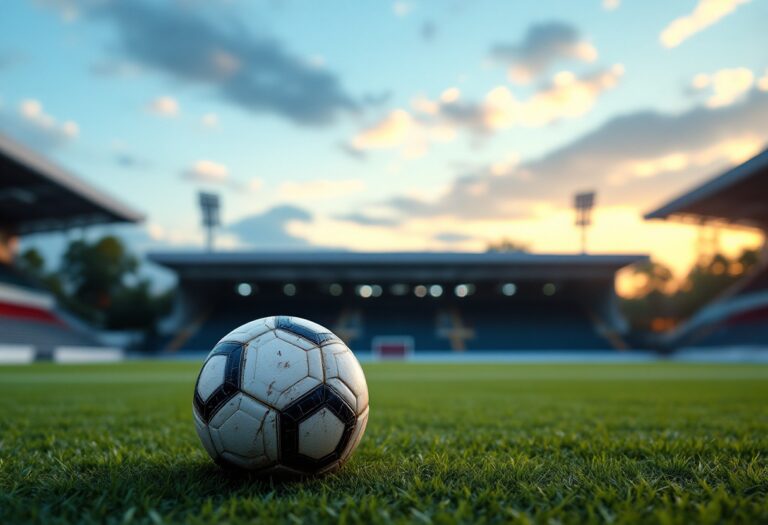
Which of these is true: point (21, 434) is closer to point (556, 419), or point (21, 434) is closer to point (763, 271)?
point (556, 419)

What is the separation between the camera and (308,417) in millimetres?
2051

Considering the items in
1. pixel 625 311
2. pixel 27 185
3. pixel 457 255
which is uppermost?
pixel 27 185

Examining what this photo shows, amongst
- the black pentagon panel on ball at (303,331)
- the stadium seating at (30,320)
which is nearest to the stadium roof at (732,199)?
the black pentagon panel on ball at (303,331)

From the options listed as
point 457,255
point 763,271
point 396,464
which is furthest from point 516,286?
point 396,464

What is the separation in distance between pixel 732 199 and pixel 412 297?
67.8 ft

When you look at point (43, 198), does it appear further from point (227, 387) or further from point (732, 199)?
point (732, 199)

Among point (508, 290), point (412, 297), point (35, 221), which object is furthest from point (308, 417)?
point (35, 221)

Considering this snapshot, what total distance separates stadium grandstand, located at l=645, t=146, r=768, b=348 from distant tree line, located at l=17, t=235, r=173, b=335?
4240 cm

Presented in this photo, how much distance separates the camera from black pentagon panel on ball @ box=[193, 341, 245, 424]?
6.88ft

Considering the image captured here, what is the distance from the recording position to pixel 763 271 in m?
32.1

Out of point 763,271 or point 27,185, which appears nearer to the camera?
point 27,185

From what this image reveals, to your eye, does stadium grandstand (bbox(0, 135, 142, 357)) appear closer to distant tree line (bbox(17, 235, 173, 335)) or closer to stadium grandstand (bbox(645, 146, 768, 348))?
distant tree line (bbox(17, 235, 173, 335))

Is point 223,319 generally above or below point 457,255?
below

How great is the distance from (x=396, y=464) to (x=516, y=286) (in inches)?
1432
